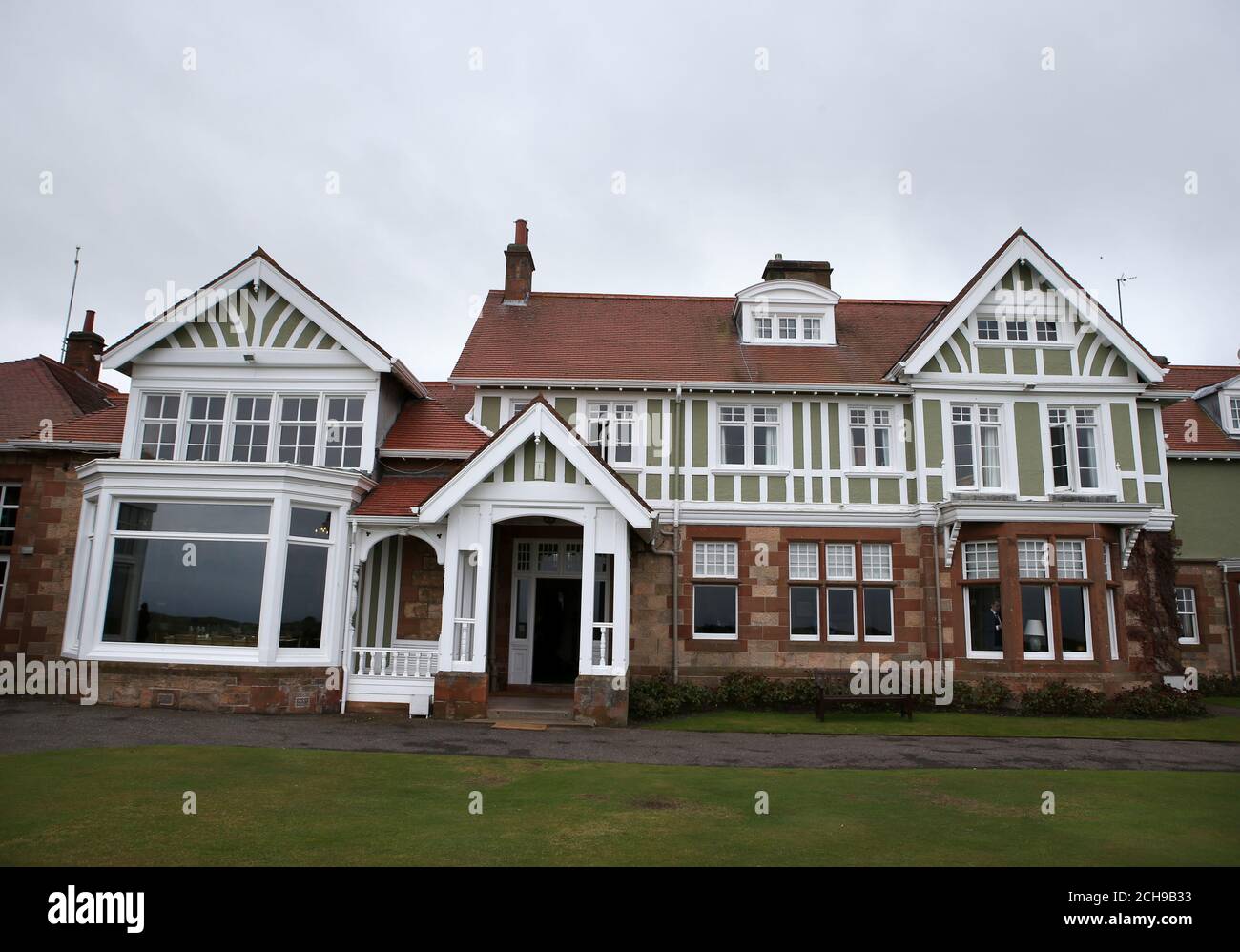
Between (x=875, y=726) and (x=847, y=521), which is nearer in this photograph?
(x=875, y=726)

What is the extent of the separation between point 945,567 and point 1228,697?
9.99m

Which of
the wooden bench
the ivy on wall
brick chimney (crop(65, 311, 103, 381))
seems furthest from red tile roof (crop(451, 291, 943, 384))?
brick chimney (crop(65, 311, 103, 381))

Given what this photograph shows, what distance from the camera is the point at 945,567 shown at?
757 inches

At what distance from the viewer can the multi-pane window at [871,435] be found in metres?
20.1

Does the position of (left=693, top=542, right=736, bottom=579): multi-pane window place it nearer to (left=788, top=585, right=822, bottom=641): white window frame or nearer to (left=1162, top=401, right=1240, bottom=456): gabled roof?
(left=788, top=585, right=822, bottom=641): white window frame

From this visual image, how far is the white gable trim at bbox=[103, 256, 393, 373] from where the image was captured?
701 inches

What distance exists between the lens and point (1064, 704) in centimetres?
1753

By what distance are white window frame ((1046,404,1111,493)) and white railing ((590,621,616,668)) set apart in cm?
1107

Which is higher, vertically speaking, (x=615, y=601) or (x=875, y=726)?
(x=615, y=601)

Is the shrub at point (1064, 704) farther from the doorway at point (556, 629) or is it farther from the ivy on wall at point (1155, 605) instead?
the doorway at point (556, 629)

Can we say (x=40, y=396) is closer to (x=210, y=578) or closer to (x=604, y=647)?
(x=210, y=578)
